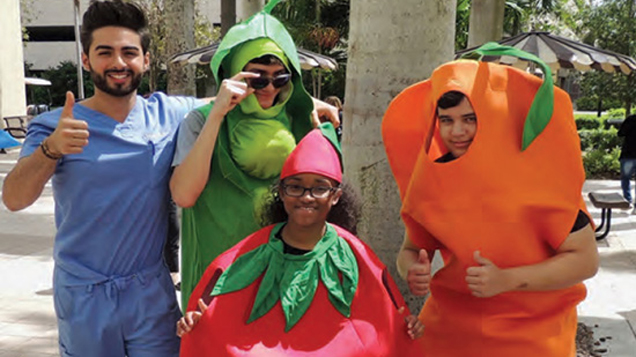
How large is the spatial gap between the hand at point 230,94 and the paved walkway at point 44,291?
330cm

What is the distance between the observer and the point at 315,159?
2.36 metres

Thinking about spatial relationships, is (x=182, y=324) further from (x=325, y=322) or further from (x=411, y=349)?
(x=411, y=349)

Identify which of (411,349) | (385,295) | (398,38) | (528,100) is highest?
(398,38)

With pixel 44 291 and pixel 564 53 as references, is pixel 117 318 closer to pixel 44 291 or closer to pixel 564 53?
pixel 44 291

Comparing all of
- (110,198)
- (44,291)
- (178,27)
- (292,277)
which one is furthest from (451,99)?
(178,27)

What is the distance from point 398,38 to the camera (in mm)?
3248

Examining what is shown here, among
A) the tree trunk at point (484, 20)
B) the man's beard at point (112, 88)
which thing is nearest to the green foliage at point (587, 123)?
the tree trunk at point (484, 20)

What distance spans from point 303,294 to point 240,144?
66cm

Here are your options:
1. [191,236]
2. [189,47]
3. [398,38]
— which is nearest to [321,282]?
[191,236]

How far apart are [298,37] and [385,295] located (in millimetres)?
18169

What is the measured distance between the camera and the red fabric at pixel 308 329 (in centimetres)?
227

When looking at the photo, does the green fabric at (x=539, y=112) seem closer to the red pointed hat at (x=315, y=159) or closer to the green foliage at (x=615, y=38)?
the red pointed hat at (x=315, y=159)

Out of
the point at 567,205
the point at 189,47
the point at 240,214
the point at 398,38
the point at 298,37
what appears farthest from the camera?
the point at 298,37

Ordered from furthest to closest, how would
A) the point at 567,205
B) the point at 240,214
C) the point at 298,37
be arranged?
1. the point at 298,37
2. the point at 240,214
3. the point at 567,205
